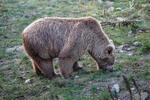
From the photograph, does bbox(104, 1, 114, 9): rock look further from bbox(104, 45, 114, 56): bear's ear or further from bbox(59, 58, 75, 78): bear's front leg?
bbox(59, 58, 75, 78): bear's front leg

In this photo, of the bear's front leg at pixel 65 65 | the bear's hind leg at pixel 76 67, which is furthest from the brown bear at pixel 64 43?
the bear's hind leg at pixel 76 67

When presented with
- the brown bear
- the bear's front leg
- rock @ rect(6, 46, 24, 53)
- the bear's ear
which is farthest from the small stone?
the bear's front leg

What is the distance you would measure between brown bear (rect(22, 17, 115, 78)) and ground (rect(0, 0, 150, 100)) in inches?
16.2

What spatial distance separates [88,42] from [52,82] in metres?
1.49

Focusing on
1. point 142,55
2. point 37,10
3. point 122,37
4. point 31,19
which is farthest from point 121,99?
point 37,10

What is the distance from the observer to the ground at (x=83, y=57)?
245 inches

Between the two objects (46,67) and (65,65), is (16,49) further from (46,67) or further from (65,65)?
(65,65)

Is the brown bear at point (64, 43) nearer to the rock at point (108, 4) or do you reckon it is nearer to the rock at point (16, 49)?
the rock at point (16, 49)

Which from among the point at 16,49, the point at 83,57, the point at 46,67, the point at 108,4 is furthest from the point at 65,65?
the point at 108,4

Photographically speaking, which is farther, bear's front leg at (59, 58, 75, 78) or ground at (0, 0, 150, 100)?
bear's front leg at (59, 58, 75, 78)

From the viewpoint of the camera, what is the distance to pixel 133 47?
856 cm

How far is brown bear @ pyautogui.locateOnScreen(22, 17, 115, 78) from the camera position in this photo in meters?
6.82

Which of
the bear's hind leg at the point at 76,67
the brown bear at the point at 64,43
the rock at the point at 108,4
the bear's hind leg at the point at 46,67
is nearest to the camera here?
the brown bear at the point at 64,43

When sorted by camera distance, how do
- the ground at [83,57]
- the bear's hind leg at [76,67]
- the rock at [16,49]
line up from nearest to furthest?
the ground at [83,57] → the bear's hind leg at [76,67] → the rock at [16,49]
